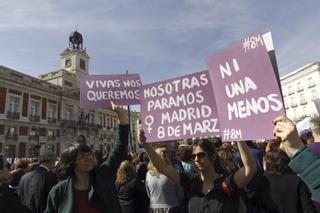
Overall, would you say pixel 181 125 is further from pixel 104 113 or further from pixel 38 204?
pixel 104 113

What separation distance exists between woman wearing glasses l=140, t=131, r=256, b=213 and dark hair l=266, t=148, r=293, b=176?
2.79ft

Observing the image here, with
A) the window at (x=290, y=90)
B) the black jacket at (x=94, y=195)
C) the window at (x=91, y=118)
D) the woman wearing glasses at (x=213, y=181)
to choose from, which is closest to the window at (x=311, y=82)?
the window at (x=290, y=90)

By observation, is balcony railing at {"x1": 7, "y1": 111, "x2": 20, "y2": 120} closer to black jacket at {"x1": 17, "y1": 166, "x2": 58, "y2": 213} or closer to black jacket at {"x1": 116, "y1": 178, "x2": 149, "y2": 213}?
black jacket at {"x1": 17, "y1": 166, "x2": 58, "y2": 213}

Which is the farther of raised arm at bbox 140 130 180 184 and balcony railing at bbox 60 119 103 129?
balcony railing at bbox 60 119 103 129

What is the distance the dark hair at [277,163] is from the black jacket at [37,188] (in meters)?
3.20

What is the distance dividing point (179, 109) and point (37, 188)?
2567 mm

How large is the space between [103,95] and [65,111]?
3506cm

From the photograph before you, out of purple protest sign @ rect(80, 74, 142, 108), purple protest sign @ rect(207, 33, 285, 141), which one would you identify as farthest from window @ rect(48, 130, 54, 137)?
purple protest sign @ rect(207, 33, 285, 141)

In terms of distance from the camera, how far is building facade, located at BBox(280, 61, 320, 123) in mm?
43656

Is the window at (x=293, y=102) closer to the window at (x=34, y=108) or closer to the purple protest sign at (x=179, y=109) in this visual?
the window at (x=34, y=108)

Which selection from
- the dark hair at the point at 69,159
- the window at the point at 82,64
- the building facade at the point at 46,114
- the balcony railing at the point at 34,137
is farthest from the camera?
the window at the point at 82,64

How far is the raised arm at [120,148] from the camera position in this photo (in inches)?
113

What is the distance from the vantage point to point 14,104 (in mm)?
30078

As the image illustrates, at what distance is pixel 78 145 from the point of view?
2.74 m
